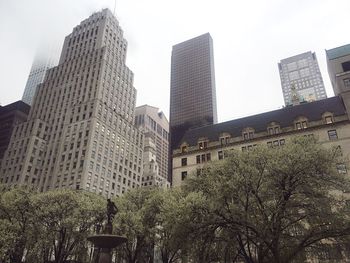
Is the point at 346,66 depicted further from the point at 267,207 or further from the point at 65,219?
the point at 65,219

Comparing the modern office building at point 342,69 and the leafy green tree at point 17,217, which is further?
the modern office building at point 342,69

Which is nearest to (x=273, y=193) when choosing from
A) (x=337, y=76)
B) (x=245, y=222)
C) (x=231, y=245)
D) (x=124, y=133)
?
(x=245, y=222)

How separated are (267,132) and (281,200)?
3423 cm

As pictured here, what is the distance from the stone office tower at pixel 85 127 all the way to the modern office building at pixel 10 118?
1589 centimetres

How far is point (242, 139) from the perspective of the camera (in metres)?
62.5

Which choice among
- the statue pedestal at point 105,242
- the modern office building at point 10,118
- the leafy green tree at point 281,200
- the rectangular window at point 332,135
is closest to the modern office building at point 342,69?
the rectangular window at point 332,135

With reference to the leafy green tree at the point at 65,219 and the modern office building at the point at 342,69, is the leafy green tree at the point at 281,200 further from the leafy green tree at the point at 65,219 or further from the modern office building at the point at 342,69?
the modern office building at the point at 342,69

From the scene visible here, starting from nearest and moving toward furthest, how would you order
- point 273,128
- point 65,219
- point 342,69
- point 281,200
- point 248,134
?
1. point 281,200
2. point 65,219
3. point 342,69
4. point 273,128
5. point 248,134

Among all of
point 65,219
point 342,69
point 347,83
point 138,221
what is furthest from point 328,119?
point 65,219

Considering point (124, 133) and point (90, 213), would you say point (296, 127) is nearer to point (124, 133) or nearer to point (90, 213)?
point (90, 213)

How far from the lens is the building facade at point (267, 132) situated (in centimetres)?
5388

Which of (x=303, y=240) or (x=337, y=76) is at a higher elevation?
(x=337, y=76)

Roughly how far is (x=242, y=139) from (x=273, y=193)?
3426 centimetres

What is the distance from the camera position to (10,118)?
14962 cm
